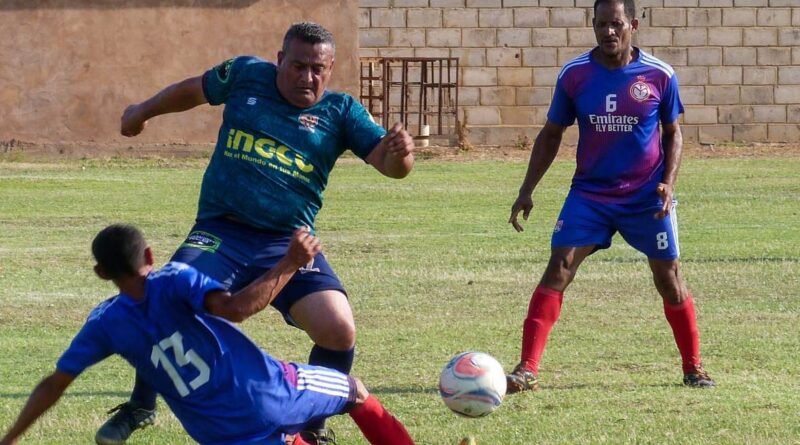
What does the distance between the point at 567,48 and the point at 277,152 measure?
2207cm

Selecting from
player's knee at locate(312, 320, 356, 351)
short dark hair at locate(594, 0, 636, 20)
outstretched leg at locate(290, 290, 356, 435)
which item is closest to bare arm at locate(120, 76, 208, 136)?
outstretched leg at locate(290, 290, 356, 435)

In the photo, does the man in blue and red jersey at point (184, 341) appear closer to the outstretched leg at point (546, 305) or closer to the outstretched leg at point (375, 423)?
the outstretched leg at point (375, 423)

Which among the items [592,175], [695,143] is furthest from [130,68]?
[592,175]

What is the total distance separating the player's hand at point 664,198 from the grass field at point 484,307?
87cm

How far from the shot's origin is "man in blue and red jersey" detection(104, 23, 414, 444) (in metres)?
6.10

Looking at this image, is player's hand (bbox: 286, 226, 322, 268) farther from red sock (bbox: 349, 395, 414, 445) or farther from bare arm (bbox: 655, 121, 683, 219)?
bare arm (bbox: 655, 121, 683, 219)

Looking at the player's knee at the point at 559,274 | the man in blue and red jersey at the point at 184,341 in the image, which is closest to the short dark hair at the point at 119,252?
the man in blue and red jersey at the point at 184,341

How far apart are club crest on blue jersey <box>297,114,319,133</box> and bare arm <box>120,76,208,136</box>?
521 millimetres

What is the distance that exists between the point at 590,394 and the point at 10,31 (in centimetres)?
2025

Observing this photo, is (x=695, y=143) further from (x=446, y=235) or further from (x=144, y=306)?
(x=144, y=306)

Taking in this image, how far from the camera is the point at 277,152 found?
6207 mm

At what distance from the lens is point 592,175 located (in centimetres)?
771

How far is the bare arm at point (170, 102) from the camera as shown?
6539 mm

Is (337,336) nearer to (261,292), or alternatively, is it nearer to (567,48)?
(261,292)
